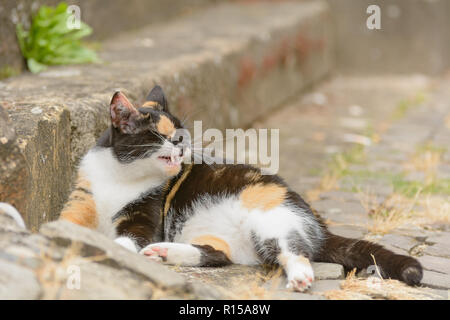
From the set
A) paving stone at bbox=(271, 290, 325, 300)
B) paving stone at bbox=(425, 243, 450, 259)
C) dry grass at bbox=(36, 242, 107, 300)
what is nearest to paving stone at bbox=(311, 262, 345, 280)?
paving stone at bbox=(271, 290, 325, 300)

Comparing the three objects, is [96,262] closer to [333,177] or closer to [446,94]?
[333,177]

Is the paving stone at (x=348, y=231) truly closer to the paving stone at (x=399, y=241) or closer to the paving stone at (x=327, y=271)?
the paving stone at (x=399, y=241)

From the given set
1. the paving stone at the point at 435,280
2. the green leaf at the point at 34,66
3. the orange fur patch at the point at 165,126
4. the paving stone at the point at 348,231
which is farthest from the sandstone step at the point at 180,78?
the paving stone at the point at 435,280

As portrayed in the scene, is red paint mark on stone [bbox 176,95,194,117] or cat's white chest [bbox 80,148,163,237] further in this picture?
red paint mark on stone [bbox 176,95,194,117]

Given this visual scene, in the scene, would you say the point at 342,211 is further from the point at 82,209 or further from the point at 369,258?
the point at 82,209

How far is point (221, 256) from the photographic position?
127 inches

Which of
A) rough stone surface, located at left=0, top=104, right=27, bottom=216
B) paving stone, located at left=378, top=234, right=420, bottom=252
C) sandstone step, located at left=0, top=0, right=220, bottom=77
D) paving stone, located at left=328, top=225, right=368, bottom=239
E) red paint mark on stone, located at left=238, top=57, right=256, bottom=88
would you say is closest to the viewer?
rough stone surface, located at left=0, top=104, right=27, bottom=216

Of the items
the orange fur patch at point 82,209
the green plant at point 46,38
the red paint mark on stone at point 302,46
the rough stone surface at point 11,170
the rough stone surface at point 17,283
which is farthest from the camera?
the red paint mark on stone at point 302,46

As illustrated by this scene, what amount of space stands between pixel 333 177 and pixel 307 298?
2.40m

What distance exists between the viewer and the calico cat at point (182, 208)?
3119 mm

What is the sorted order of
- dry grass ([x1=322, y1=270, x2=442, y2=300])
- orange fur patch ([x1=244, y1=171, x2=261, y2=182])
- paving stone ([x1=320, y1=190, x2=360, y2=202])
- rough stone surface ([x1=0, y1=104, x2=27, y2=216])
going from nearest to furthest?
rough stone surface ([x1=0, y1=104, x2=27, y2=216]) → dry grass ([x1=322, y1=270, x2=442, y2=300]) → orange fur patch ([x1=244, y1=171, x2=261, y2=182]) → paving stone ([x1=320, y1=190, x2=360, y2=202])

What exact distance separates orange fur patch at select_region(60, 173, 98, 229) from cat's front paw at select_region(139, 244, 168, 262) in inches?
13.3

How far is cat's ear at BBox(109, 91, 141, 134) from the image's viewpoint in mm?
3145

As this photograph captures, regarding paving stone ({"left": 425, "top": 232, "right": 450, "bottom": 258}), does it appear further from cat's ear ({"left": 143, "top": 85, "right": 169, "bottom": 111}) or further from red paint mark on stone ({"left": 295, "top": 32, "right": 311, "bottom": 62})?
red paint mark on stone ({"left": 295, "top": 32, "right": 311, "bottom": 62})
